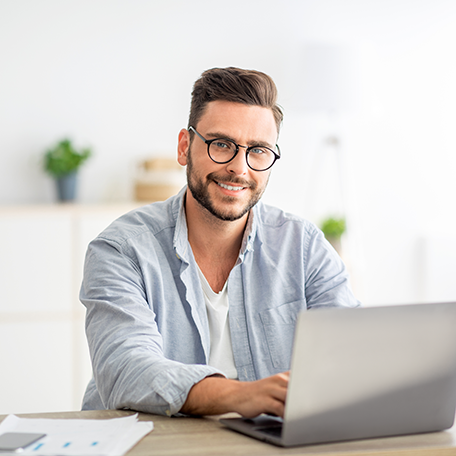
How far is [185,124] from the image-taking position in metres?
3.62

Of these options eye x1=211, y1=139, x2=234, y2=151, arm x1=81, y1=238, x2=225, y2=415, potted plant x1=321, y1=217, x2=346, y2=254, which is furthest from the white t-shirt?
potted plant x1=321, y1=217, x2=346, y2=254

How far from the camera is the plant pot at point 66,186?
3.36 metres

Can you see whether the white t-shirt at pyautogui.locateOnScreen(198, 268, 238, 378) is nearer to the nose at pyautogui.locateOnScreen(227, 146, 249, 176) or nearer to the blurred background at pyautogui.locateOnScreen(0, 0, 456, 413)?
the nose at pyautogui.locateOnScreen(227, 146, 249, 176)

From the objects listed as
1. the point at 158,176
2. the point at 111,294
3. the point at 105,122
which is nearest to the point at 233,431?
the point at 111,294

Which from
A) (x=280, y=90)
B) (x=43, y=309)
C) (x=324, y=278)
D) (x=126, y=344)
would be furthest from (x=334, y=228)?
(x=126, y=344)

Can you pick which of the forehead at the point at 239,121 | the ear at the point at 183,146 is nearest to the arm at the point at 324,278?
the forehead at the point at 239,121

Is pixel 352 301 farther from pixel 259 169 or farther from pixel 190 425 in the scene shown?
pixel 190 425

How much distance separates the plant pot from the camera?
11.0ft

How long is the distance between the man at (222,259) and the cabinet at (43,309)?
4.98 ft

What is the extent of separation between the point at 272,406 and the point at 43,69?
9.67 feet

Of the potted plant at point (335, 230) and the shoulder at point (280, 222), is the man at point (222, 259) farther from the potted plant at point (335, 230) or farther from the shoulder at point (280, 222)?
the potted plant at point (335, 230)

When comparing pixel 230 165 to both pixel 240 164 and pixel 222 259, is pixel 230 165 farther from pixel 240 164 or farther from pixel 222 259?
pixel 222 259

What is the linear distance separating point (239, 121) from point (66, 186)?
1.98 metres

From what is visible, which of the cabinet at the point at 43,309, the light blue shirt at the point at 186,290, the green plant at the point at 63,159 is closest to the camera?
the light blue shirt at the point at 186,290
